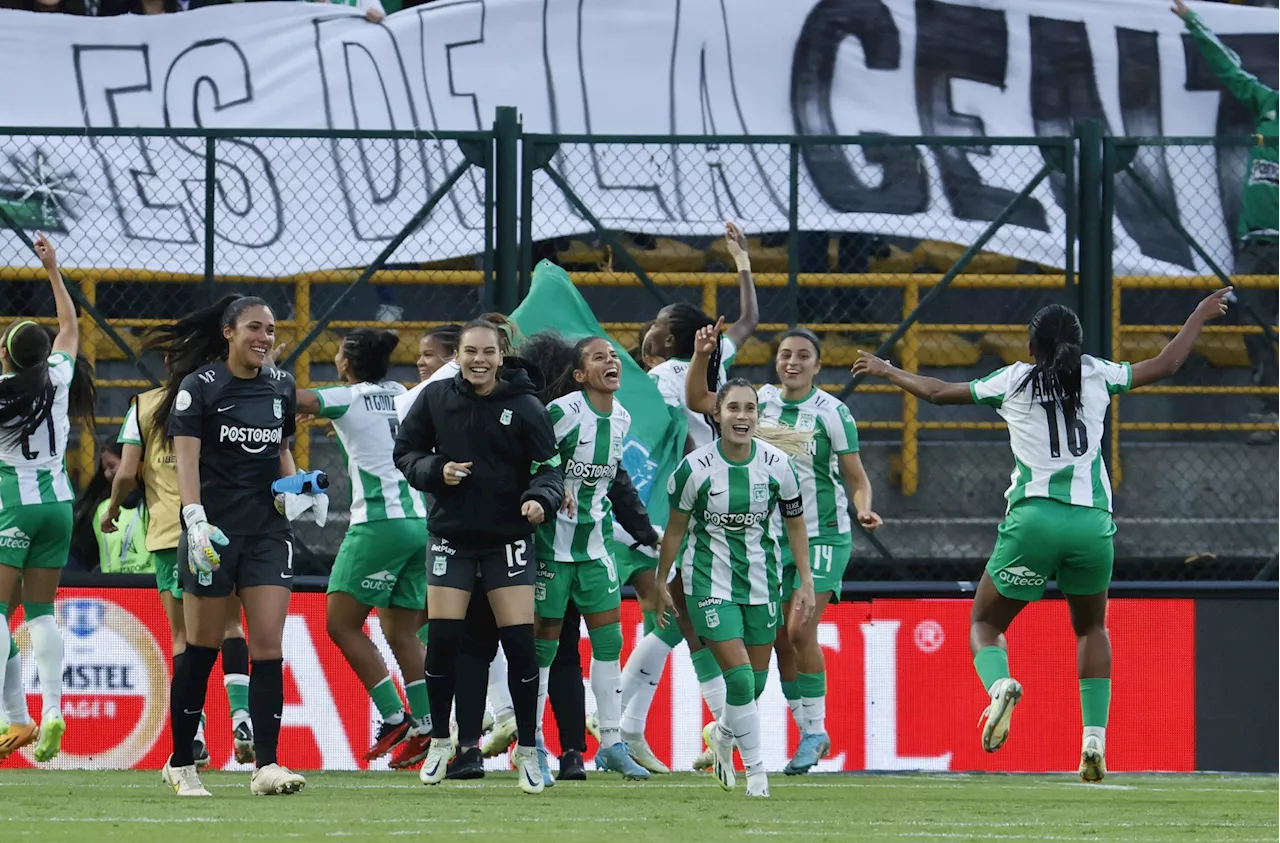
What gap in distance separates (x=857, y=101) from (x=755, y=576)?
4.11 metres

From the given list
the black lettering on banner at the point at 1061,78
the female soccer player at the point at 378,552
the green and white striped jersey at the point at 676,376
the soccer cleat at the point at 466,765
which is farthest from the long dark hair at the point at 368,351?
the black lettering on banner at the point at 1061,78

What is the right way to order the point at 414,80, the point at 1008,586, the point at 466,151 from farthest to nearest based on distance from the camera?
the point at 414,80, the point at 466,151, the point at 1008,586

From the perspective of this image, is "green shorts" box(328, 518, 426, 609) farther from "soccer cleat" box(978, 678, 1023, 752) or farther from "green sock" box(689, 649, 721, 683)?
"soccer cleat" box(978, 678, 1023, 752)

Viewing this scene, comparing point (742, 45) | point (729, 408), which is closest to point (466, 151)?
point (742, 45)

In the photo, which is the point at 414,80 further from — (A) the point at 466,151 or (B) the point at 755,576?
(B) the point at 755,576

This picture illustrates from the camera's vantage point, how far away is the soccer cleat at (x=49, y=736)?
8.91 metres

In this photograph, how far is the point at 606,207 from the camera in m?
10.7

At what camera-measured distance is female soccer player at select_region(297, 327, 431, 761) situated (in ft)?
29.3

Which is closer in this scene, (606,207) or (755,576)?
(755,576)

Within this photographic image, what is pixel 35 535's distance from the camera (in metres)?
8.98

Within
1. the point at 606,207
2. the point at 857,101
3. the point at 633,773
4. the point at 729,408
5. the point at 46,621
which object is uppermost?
the point at 857,101

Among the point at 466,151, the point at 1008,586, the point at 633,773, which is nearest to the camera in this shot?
the point at 1008,586

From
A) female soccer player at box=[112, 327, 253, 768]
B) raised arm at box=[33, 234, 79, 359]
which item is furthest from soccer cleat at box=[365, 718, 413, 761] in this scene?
raised arm at box=[33, 234, 79, 359]

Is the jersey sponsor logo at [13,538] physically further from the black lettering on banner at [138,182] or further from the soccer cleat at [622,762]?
the soccer cleat at [622,762]
